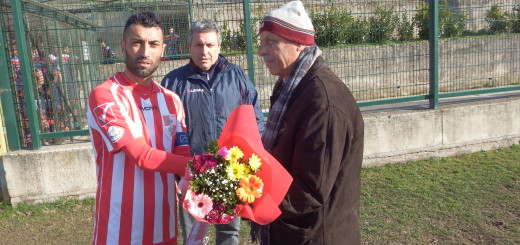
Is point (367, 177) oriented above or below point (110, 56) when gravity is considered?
below

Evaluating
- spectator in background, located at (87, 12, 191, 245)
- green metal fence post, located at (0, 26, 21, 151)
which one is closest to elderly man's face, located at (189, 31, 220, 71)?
spectator in background, located at (87, 12, 191, 245)

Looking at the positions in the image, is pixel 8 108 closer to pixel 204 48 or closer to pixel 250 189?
pixel 204 48

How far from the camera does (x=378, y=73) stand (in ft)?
23.9

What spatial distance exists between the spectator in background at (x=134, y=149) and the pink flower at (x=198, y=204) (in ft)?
1.25

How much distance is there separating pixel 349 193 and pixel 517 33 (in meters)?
7.20

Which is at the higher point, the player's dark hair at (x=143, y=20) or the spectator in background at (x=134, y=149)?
the player's dark hair at (x=143, y=20)

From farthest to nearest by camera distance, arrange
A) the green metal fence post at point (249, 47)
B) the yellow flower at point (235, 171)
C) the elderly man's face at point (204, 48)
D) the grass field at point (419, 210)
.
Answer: the green metal fence post at point (249, 47) → the grass field at point (419, 210) → the elderly man's face at point (204, 48) → the yellow flower at point (235, 171)

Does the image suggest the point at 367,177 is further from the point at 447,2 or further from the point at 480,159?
the point at 447,2

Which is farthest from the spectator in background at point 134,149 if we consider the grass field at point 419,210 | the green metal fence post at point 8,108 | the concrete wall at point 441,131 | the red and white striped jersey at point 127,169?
the concrete wall at point 441,131

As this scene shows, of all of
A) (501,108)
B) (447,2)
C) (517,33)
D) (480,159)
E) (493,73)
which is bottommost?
(480,159)

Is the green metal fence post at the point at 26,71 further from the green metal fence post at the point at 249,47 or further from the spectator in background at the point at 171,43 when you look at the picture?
the green metal fence post at the point at 249,47

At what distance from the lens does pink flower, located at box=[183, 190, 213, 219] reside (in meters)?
2.03

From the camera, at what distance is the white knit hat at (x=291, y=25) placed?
7.56 feet

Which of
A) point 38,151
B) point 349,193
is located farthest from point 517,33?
point 38,151
